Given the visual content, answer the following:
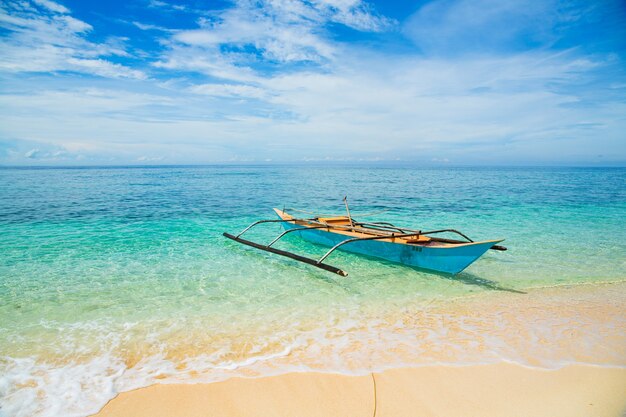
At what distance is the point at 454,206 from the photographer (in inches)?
842

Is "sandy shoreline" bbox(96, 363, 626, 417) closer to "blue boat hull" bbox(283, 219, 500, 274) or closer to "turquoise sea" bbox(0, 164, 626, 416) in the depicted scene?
"turquoise sea" bbox(0, 164, 626, 416)

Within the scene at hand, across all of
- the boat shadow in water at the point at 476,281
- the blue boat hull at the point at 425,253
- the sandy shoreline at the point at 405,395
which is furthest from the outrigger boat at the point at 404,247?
the sandy shoreline at the point at 405,395

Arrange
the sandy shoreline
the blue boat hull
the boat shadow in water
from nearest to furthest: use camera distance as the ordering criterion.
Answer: the sandy shoreline → the blue boat hull → the boat shadow in water

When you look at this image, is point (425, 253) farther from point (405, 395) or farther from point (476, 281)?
point (405, 395)

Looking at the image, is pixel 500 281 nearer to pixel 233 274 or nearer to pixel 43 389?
pixel 233 274

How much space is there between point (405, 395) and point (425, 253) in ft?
15.4

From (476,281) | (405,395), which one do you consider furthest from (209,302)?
(476,281)

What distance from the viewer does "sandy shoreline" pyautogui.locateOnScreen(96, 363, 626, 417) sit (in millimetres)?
3496

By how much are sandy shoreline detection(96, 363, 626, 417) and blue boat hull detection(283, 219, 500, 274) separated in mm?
3106

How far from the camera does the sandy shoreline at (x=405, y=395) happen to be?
3.50 meters

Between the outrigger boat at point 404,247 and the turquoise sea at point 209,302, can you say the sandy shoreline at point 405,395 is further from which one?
the outrigger boat at point 404,247

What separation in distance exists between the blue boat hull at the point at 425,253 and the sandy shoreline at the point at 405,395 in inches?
122

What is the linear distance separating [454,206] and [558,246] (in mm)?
10424

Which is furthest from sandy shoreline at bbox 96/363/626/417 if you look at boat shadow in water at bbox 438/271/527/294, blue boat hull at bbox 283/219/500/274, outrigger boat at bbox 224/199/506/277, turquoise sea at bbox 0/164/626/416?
boat shadow in water at bbox 438/271/527/294
